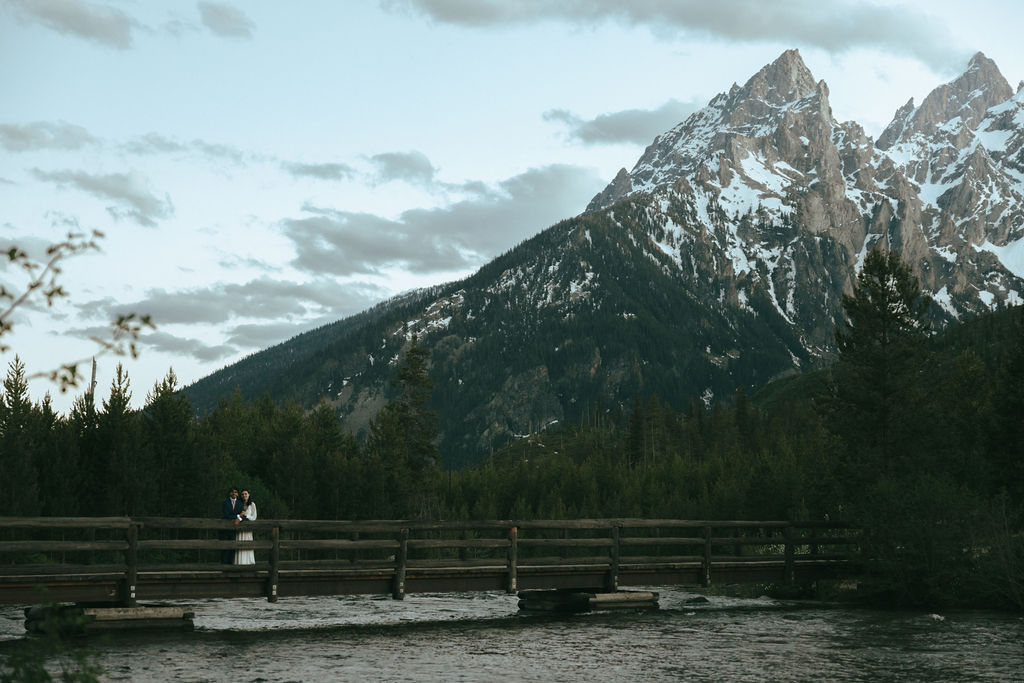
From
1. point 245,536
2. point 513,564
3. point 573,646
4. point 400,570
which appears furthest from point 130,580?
point 573,646

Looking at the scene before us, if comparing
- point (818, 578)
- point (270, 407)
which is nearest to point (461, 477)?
point (270, 407)

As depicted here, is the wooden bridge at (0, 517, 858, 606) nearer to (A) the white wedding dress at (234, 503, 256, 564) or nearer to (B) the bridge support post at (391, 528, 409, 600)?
(B) the bridge support post at (391, 528, 409, 600)

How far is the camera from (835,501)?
5166 cm

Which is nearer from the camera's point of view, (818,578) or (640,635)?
(640,635)

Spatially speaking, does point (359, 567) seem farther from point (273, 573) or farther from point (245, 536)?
point (245, 536)

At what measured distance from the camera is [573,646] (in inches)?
971

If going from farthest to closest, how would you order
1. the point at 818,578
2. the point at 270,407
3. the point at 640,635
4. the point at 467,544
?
the point at 270,407, the point at 818,578, the point at 467,544, the point at 640,635

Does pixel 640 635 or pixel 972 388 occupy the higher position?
pixel 972 388

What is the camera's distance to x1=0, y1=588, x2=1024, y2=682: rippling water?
20.3 meters

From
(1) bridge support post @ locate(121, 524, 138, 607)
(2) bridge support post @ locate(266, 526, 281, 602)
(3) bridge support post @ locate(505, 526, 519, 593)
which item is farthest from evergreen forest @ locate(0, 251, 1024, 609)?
(1) bridge support post @ locate(121, 524, 138, 607)

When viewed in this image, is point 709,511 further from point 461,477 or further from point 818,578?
point 818,578

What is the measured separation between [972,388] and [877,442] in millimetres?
29087

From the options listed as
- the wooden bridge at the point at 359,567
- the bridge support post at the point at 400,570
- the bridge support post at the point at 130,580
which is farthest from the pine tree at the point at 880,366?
the bridge support post at the point at 130,580

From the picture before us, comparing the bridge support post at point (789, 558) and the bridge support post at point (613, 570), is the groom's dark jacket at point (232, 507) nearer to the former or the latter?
the bridge support post at point (613, 570)
